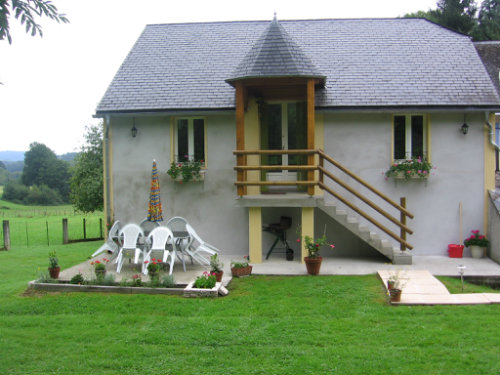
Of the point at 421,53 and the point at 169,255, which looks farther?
the point at 421,53

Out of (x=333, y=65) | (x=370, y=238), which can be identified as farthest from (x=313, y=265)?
(x=333, y=65)

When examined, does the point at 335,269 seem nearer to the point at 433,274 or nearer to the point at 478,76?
the point at 433,274

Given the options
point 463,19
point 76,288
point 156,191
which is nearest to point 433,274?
point 156,191

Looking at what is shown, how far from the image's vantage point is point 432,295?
862 cm

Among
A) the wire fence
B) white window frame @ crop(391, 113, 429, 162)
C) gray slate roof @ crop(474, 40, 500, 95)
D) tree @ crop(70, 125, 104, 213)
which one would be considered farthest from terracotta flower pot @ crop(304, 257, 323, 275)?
tree @ crop(70, 125, 104, 213)

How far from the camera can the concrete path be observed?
8.20m

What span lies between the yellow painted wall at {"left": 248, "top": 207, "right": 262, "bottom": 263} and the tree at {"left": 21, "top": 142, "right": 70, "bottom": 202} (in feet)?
143

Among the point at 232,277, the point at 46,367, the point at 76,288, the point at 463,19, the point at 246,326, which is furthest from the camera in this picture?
the point at 463,19

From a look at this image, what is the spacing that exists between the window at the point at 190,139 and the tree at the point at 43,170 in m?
41.6

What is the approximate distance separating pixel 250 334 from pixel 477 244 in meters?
7.54

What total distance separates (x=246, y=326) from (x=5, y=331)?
3.42 m

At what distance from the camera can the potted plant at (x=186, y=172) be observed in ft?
41.9

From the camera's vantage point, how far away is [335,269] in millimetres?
11055

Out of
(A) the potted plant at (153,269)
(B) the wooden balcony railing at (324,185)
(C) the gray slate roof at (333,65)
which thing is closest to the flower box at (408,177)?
(B) the wooden balcony railing at (324,185)
